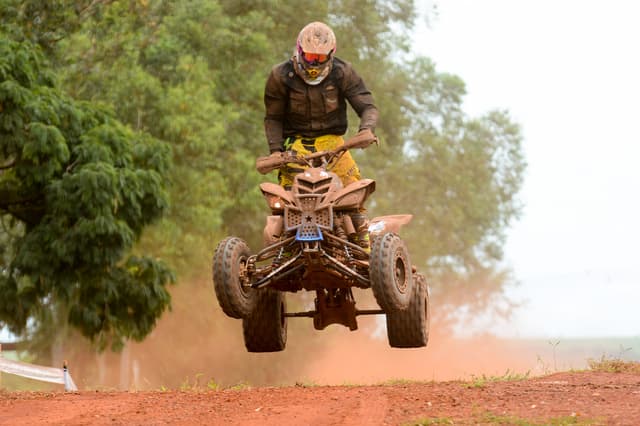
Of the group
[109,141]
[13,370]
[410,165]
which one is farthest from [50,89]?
[410,165]

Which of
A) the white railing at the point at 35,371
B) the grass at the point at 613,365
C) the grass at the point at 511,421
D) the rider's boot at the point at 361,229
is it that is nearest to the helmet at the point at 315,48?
the rider's boot at the point at 361,229

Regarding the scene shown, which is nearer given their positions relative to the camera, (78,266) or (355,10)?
(78,266)

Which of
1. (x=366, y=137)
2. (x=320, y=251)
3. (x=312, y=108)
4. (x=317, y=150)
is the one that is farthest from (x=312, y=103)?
(x=320, y=251)

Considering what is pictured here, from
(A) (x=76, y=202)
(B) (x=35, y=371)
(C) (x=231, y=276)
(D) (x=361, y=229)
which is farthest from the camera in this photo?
(A) (x=76, y=202)

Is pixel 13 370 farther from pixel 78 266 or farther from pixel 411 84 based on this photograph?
pixel 411 84

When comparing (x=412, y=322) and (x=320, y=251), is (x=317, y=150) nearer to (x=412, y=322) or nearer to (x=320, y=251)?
(x=320, y=251)

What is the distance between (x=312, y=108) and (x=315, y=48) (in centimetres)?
84

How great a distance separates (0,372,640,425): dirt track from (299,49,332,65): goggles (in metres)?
3.82

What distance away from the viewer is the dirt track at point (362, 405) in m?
11.2

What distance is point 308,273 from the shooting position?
1360cm

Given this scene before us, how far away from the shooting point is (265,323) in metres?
15.4

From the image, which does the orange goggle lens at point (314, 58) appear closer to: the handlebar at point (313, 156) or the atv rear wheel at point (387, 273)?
the handlebar at point (313, 156)

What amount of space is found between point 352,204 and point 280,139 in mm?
1713

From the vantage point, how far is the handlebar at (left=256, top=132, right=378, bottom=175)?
14.1 metres
